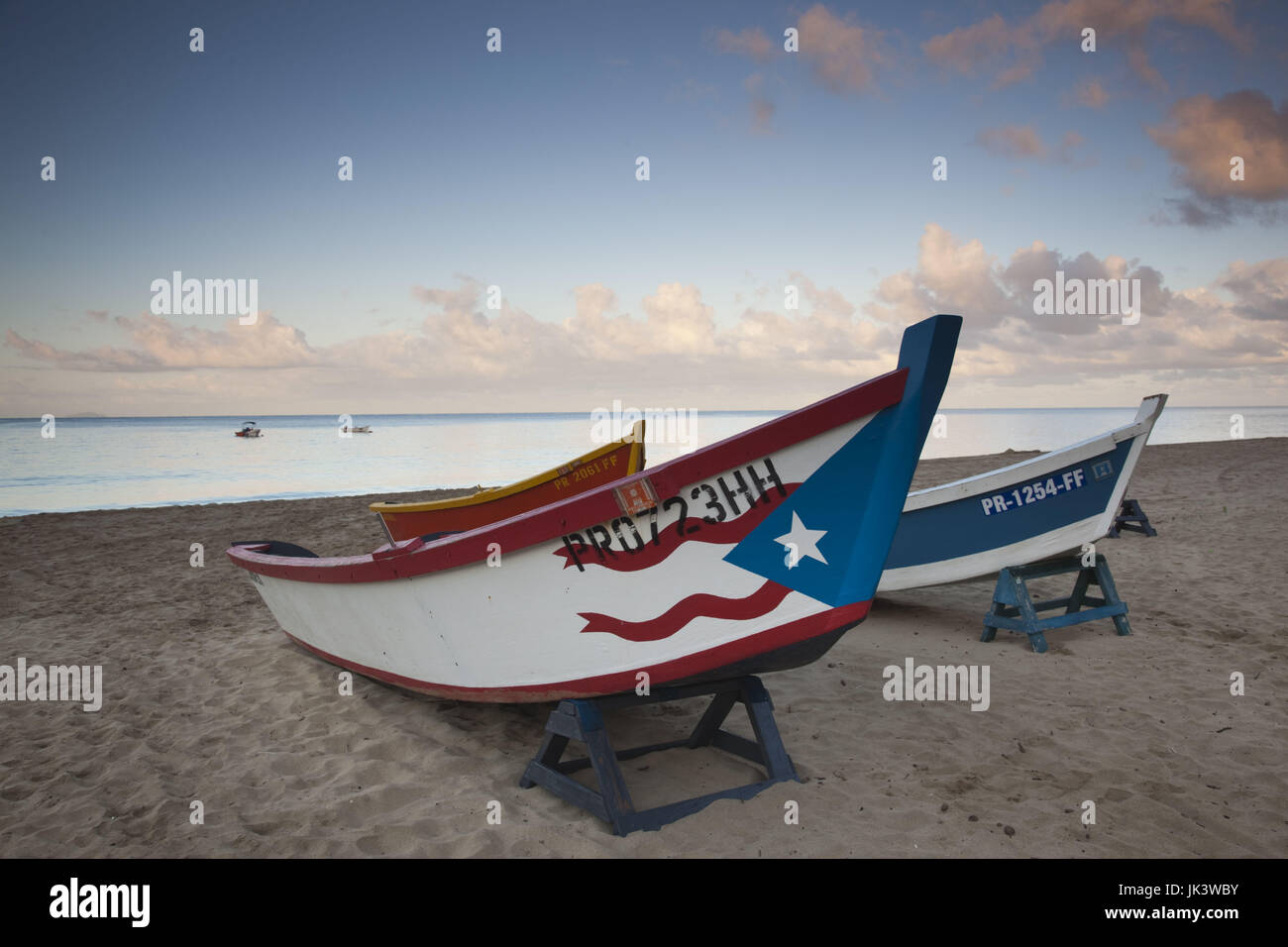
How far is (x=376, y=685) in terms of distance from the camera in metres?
4.73

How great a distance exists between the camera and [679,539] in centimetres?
297

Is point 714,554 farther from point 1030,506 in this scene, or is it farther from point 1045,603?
point 1045,603

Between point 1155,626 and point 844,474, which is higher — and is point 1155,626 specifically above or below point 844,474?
below

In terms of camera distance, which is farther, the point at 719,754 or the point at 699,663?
the point at 719,754

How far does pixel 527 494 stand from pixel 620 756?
3107mm

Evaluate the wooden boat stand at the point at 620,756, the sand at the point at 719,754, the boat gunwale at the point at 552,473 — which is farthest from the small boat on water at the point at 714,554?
the boat gunwale at the point at 552,473

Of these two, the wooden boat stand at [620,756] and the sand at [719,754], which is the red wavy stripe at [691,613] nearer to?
the wooden boat stand at [620,756]

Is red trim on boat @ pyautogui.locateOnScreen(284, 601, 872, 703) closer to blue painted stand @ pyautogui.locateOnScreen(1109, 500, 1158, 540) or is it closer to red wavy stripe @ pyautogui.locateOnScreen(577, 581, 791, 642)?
red wavy stripe @ pyautogui.locateOnScreen(577, 581, 791, 642)

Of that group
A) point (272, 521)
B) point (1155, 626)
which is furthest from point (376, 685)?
point (272, 521)

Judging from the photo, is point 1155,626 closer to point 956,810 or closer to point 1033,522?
point 1033,522

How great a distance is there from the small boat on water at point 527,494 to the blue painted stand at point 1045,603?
303cm

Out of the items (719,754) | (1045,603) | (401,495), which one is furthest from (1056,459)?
(401,495)
